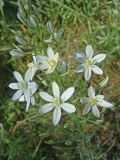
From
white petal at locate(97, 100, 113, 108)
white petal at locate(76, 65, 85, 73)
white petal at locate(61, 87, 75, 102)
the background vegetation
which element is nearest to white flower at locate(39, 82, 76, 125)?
white petal at locate(61, 87, 75, 102)

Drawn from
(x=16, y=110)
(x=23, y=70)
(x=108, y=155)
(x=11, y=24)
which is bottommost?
(x=108, y=155)

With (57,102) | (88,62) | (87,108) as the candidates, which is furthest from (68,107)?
(88,62)

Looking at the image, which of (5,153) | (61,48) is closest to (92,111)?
(5,153)

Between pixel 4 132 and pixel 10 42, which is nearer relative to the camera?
pixel 4 132

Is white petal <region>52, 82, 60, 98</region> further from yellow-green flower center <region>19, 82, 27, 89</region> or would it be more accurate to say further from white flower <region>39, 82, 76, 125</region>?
yellow-green flower center <region>19, 82, 27, 89</region>

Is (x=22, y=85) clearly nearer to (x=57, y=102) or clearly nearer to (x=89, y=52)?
(x=57, y=102)

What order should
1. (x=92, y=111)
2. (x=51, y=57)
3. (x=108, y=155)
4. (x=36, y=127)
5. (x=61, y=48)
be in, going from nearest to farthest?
(x=51, y=57)
(x=92, y=111)
(x=108, y=155)
(x=36, y=127)
(x=61, y=48)

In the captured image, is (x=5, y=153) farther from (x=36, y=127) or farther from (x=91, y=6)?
(x=91, y=6)
